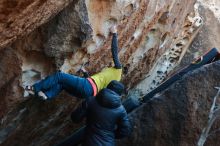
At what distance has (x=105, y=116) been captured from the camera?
7.07 metres

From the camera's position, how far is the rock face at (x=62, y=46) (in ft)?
19.3

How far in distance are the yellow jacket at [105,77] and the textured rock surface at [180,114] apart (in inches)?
35.8

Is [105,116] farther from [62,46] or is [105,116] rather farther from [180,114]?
[180,114]

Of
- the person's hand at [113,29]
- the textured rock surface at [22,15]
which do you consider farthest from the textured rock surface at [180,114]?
the textured rock surface at [22,15]

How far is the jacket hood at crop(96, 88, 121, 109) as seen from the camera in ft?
22.5

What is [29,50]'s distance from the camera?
23.1ft

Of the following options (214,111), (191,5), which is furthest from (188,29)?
(214,111)

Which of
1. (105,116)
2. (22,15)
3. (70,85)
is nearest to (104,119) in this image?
(105,116)

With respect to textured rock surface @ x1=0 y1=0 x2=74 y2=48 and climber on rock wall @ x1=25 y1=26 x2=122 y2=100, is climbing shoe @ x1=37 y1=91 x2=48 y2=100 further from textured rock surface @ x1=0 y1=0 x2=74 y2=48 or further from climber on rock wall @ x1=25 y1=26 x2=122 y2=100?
textured rock surface @ x1=0 y1=0 x2=74 y2=48

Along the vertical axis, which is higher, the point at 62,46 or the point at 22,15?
the point at 22,15

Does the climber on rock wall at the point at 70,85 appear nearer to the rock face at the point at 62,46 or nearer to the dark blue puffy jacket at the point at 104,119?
the dark blue puffy jacket at the point at 104,119

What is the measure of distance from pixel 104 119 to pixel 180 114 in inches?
65.1

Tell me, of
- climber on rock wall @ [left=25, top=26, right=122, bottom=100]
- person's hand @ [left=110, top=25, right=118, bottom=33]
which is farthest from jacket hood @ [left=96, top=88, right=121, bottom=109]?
person's hand @ [left=110, top=25, right=118, bottom=33]

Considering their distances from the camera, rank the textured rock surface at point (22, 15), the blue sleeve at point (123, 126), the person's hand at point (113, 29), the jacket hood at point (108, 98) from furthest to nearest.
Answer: the person's hand at point (113, 29)
the blue sleeve at point (123, 126)
the jacket hood at point (108, 98)
the textured rock surface at point (22, 15)
